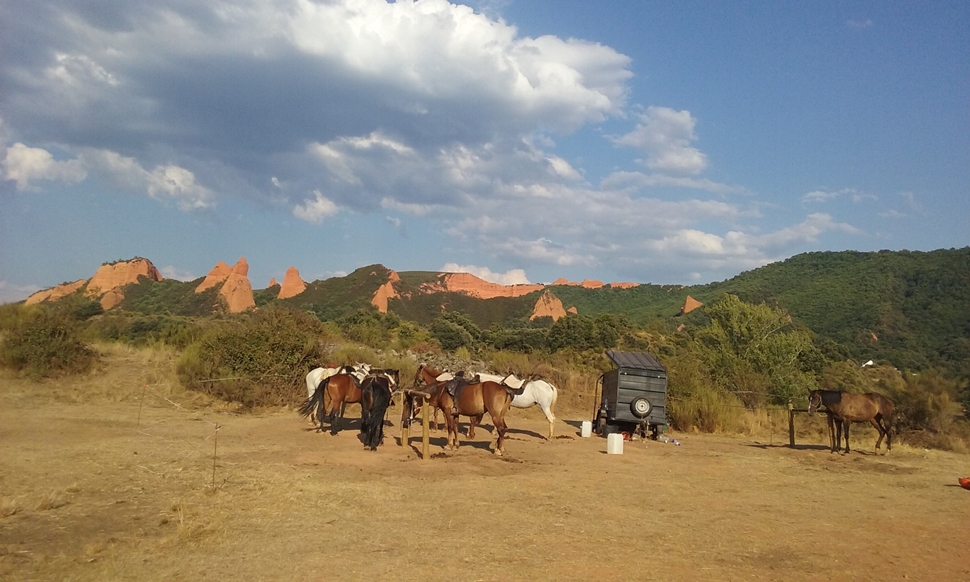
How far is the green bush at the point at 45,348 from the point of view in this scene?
750 inches

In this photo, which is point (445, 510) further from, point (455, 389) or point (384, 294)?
point (384, 294)

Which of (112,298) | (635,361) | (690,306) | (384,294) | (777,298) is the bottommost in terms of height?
(635,361)

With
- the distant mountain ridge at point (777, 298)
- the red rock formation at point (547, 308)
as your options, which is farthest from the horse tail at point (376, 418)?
the red rock formation at point (547, 308)

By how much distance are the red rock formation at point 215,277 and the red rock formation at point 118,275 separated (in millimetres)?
8209

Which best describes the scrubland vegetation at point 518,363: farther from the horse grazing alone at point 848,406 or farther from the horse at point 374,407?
the horse at point 374,407

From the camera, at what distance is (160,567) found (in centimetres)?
545

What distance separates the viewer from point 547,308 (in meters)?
73.8

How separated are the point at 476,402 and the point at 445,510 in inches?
190

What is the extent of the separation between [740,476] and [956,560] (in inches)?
193

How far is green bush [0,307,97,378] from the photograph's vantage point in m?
19.0

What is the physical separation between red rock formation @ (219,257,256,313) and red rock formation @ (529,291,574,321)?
30.3 metres

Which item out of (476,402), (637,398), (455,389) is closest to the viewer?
(476,402)

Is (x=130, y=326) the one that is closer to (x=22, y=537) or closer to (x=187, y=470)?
(x=187, y=470)

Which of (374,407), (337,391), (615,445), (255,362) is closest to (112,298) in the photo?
(255,362)
